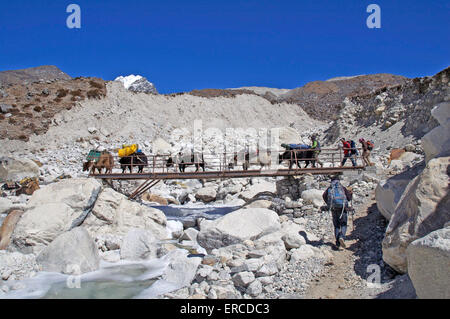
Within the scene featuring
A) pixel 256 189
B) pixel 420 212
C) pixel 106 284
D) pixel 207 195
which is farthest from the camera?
pixel 207 195

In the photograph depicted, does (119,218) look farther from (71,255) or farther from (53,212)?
(71,255)

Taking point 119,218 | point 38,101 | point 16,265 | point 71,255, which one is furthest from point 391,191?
point 38,101

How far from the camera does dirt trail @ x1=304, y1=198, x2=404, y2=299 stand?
5625 millimetres

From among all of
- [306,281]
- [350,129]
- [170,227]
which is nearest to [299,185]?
[170,227]

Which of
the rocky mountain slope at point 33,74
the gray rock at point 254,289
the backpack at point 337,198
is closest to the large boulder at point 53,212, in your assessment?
the gray rock at point 254,289

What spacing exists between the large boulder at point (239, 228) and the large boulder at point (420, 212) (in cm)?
388

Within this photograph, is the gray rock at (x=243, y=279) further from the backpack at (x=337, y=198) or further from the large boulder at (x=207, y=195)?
the large boulder at (x=207, y=195)

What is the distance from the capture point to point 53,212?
1037 centimetres

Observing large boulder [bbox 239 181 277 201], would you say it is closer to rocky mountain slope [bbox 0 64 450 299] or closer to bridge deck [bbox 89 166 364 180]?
rocky mountain slope [bbox 0 64 450 299]

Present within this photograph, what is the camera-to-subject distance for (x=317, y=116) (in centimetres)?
4966

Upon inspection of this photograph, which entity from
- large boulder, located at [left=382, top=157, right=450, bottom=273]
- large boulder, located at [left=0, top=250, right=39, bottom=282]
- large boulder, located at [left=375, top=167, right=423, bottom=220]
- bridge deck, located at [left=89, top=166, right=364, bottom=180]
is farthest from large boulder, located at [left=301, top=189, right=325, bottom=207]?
large boulder, located at [left=0, top=250, right=39, bottom=282]

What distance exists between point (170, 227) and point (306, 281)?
24.5 feet

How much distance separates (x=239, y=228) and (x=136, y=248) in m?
3.02
